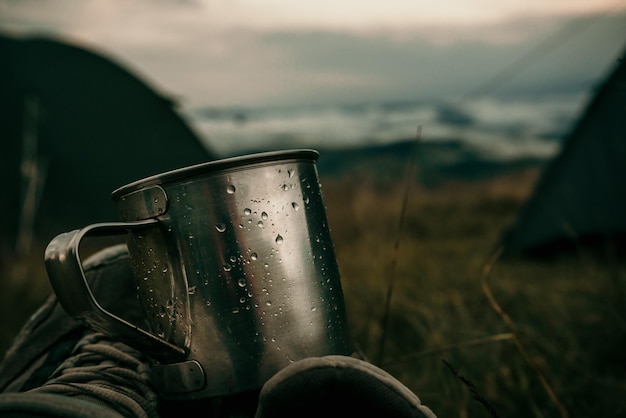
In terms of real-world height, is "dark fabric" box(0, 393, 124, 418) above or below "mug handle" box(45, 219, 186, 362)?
below

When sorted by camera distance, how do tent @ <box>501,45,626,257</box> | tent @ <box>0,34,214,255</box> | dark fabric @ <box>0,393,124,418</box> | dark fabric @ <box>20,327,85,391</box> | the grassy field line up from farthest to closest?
tent @ <box>0,34,214,255</box> → tent @ <box>501,45,626,257</box> → the grassy field → dark fabric @ <box>20,327,85,391</box> → dark fabric @ <box>0,393,124,418</box>

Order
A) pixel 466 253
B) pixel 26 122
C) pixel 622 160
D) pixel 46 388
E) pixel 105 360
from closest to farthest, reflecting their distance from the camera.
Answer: pixel 46 388, pixel 105 360, pixel 622 160, pixel 466 253, pixel 26 122

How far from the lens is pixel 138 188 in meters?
0.86

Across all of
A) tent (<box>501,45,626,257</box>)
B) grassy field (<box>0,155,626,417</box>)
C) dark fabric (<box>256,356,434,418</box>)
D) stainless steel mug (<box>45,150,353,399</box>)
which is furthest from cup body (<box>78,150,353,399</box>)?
tent (<box>501,45,626,257</box>)

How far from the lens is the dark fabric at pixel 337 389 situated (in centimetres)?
72

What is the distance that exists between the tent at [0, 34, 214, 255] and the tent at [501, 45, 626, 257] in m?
2.15

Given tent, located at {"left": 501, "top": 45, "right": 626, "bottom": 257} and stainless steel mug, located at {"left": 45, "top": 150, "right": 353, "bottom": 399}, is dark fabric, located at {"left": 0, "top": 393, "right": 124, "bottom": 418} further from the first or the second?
tent, located at {"left": 501, "top": 45, "right": 626, "bottom": 257}

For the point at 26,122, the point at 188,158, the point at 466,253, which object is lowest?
the point at 466,253

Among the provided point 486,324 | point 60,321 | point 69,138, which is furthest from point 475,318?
point 69,138

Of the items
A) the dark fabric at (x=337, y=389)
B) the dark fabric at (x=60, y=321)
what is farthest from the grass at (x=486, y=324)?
the dark fabric at (x=60, y=321)

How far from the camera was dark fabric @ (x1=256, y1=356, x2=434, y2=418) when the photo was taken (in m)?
0.72

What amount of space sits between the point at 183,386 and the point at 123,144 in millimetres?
3546

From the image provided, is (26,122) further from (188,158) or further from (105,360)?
(105,360)

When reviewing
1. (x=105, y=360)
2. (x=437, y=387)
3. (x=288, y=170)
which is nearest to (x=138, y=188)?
(x=288, y=170)
